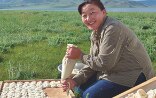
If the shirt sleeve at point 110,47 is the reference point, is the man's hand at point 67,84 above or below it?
below

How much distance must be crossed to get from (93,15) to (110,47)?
442 millimetres

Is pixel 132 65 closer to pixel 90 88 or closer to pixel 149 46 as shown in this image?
pixel 90 88

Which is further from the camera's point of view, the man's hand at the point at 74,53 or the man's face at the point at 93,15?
the man's hand at the point at 74,53

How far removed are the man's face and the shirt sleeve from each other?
144 mm

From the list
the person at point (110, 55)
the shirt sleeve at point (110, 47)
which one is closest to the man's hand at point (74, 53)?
the person at point (110, 55)

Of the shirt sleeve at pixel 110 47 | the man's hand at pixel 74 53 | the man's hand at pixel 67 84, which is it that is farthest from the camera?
the man's hand at pixel 67 84

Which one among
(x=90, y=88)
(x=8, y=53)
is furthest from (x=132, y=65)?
(x=8, y=53)

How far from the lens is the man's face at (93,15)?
211 inches

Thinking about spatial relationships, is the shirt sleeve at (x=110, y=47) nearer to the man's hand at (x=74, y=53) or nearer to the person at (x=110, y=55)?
the person at (x=110, y=55)

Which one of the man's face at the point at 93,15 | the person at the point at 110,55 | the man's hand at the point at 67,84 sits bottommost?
the man's hand at the point at 67,84

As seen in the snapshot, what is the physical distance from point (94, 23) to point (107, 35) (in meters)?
0.24

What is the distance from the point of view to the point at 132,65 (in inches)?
219

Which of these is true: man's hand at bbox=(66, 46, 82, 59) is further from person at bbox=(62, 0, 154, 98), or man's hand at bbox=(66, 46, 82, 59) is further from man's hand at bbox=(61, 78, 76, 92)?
man's hand at bbox=(61, 78, 76, 92)

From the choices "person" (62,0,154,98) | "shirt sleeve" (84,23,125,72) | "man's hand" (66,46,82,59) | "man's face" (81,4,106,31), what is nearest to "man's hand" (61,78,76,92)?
"person" (62,0,154,98)
